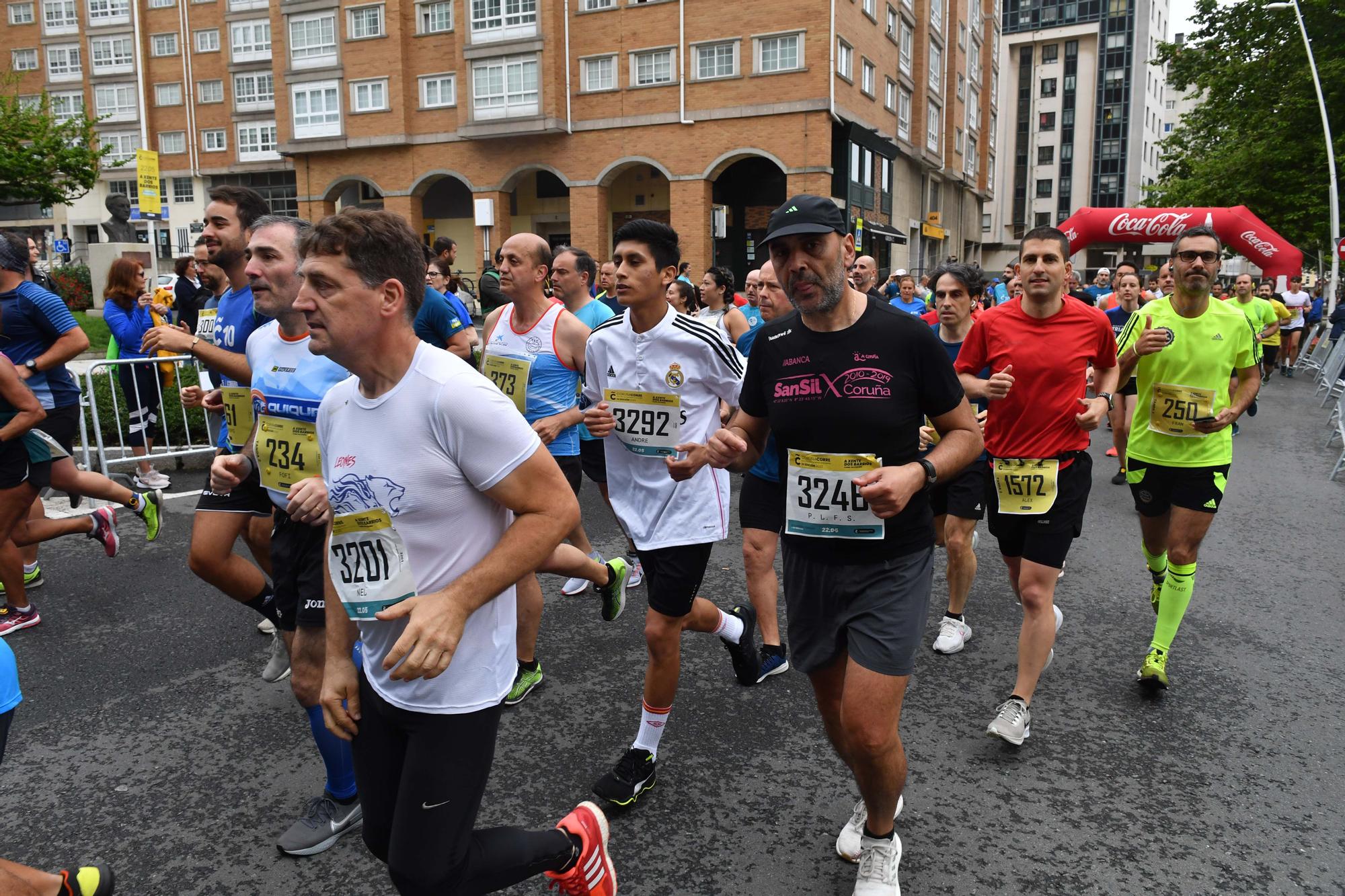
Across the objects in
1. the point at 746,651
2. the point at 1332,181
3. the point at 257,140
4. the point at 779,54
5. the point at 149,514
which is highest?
the point at 257,140

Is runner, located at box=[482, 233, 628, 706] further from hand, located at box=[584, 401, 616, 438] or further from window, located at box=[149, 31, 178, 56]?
window, located at box=[149, 31, 178, 56]

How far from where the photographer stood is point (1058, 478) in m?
4.29

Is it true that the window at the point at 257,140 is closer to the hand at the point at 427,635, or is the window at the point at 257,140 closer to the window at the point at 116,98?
the window at the point at 116,98

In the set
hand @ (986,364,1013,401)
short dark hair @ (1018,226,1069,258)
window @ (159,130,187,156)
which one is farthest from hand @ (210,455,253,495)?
window @ (159,130,187,156)

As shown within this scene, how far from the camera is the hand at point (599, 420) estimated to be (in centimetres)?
378

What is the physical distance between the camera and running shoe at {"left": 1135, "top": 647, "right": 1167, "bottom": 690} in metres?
4.56

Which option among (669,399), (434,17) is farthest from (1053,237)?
(434,17)

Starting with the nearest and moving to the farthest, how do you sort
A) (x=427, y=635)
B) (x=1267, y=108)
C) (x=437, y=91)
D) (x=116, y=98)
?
1. (x=427, y=635)
2. (x=1267, y=108)
3. (x=437, y=91)
4. (x=116, y=98)

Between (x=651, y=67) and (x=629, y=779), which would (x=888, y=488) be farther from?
(x=651, y=67)

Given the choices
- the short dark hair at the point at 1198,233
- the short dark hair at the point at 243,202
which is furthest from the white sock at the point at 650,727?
the short dark hair at the point at 1198,233

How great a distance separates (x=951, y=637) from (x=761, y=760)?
1.75 metres

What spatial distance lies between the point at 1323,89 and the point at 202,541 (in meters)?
34.5

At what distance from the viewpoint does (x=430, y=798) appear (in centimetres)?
222

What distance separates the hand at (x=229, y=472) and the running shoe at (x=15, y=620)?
9.25 ft
